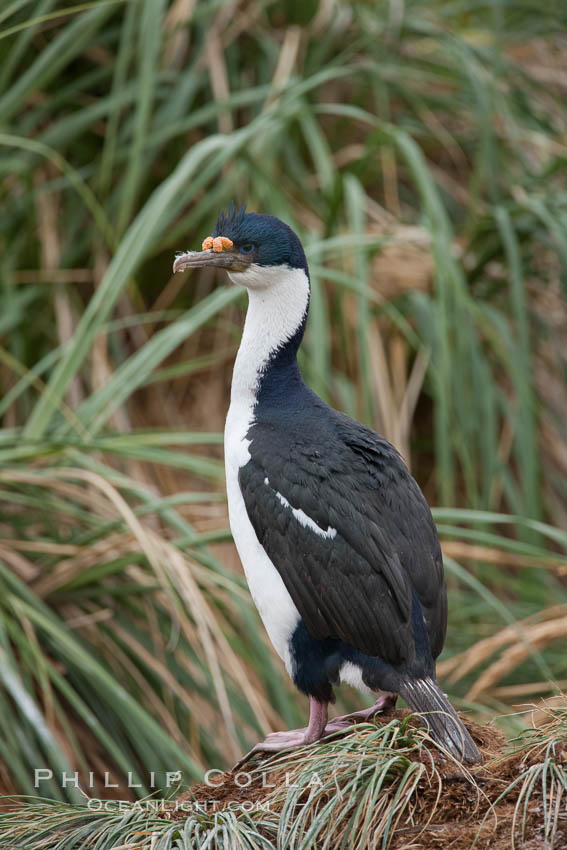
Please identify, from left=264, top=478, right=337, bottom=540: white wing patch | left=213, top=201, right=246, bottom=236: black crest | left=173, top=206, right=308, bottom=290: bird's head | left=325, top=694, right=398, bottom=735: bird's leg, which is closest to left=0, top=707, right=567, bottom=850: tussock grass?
left=325, top=694, right=398, bottom=735: bird's leg

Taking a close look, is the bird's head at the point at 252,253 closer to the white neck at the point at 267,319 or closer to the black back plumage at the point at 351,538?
the white neck at the point at 267,319

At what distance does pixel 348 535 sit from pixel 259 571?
0.96ft

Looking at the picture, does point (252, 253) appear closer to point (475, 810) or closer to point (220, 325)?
point (475, 810)

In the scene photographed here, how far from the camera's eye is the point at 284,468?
9.81 ft

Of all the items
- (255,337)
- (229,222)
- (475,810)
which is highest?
(229,222)

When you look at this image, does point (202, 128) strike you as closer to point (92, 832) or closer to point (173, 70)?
point (173, 70)

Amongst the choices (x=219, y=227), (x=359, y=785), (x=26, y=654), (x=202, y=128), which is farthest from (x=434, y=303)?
(x=359, y=785)

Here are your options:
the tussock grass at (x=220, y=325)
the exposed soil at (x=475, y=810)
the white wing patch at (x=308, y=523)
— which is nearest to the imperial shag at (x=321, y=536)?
the white wing patch at (x=308, y=523)

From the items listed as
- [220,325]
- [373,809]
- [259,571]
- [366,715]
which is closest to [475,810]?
[373,809]

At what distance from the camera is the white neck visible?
10.6 feet

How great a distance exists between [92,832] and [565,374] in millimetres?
3728

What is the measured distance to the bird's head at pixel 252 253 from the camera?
319 centimetres

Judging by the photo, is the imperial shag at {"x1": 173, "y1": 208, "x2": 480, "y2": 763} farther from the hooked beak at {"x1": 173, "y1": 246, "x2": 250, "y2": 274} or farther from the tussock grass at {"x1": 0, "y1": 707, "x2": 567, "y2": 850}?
the tussock grass at {"x1": 0, "y1": 707, "x2": 567, "y2": 850}

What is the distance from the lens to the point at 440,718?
8.85ft
